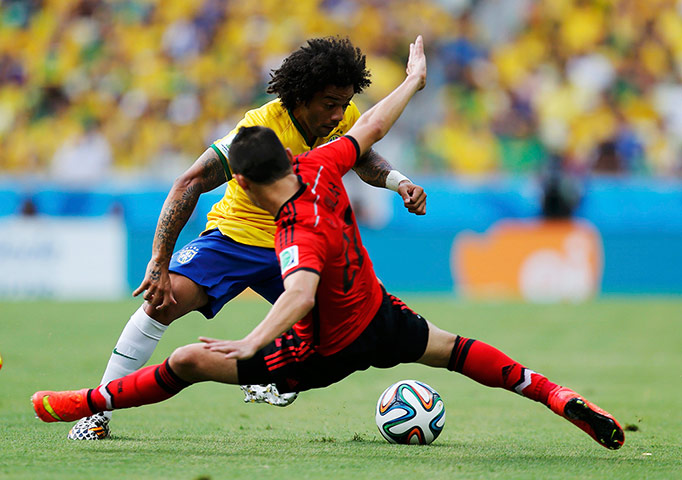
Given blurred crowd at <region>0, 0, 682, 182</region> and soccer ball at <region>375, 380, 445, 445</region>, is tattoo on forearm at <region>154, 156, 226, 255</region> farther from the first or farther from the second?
blurred crowd at <region>0, 0, 682, 182</region>

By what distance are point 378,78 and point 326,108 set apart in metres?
11.6

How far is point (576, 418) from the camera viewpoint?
447cm

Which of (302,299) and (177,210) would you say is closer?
(302,299)

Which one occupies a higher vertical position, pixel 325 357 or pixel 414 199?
pixel 414 199

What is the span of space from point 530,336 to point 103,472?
7600 mm

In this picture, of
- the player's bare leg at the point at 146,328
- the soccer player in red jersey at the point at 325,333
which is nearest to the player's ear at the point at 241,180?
the soccer player in red jersey at the point at 325,333

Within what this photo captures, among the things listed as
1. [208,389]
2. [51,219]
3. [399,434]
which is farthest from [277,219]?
[51,219]

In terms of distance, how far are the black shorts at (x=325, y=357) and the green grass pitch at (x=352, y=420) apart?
36 cm

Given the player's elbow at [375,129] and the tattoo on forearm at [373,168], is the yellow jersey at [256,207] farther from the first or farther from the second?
the player's elbow at [375,129]

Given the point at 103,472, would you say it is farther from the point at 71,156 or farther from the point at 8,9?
the point at 8,9

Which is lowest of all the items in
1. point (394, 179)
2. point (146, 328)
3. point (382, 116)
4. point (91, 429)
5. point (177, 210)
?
point (91, 429)

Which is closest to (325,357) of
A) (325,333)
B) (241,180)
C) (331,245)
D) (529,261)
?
(325,333)

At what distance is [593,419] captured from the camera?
441cm

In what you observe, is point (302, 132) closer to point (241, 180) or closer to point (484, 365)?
point (241, 180)
